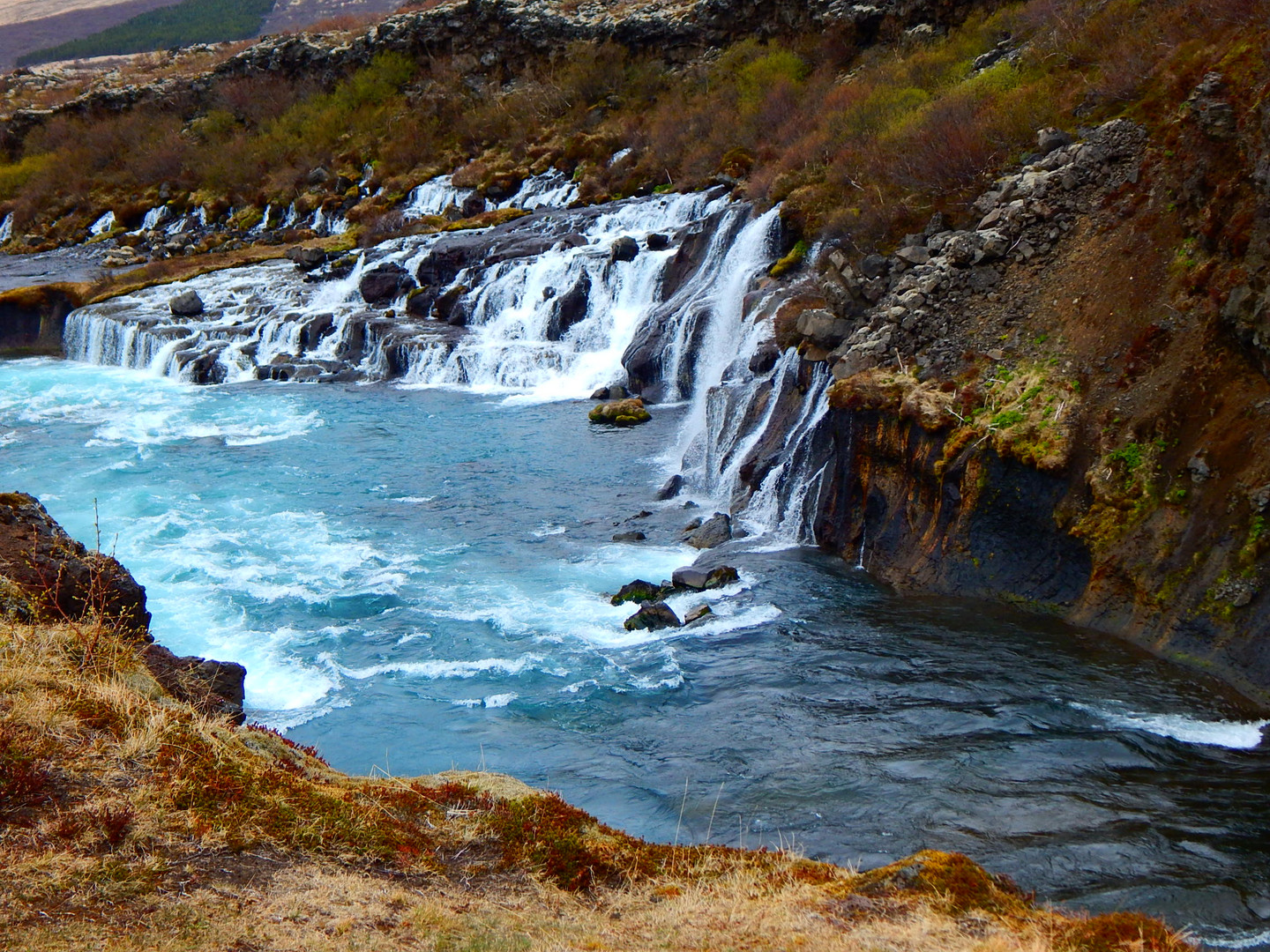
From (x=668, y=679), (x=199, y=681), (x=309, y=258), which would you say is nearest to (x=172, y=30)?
(x=309, y=258)

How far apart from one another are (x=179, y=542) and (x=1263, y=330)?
17784 millimetres

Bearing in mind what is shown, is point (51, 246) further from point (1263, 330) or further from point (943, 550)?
point (1263, 330)

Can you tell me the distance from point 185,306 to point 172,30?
8250 centimetres

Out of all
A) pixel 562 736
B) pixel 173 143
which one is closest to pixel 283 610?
pixel 562 736

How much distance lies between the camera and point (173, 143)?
194 ft

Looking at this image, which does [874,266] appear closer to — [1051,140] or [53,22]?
[1051,140]

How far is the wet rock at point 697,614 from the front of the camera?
49.5 ft

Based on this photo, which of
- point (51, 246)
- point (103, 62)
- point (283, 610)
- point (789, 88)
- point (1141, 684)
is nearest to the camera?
point (1141, 684)

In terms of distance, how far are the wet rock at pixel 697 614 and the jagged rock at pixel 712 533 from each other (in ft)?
9.59

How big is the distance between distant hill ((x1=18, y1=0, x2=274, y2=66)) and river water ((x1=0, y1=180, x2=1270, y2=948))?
267ft

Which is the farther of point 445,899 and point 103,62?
point 103,62

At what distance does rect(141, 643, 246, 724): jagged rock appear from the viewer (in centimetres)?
947

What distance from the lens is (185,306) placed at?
36594mm

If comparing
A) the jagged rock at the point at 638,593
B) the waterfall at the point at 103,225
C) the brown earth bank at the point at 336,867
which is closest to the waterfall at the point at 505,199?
the waterfall at the point at 103,225
